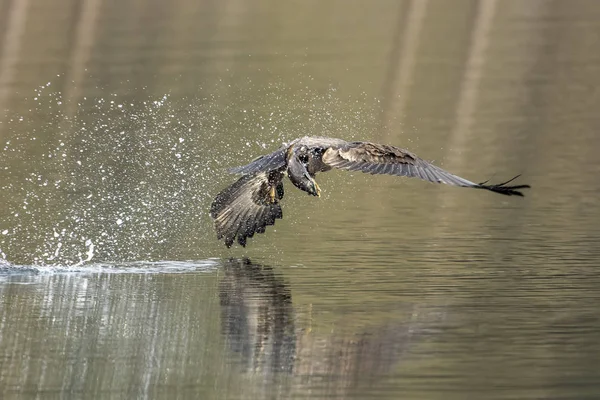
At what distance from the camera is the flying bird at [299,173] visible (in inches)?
412

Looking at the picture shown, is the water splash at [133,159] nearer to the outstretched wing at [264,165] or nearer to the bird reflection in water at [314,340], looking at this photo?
the outstretched wing at [264,165]

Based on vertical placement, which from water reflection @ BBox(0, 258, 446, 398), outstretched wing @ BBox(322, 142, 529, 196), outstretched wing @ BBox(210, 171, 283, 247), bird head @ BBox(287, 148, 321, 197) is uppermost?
outstretched wing @ BBox(322, 142, 529, 196)

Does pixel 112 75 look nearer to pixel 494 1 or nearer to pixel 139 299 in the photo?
pixel 494 1

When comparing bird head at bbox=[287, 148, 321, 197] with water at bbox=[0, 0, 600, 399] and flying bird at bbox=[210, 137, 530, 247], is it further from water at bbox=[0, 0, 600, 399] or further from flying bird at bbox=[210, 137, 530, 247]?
water at bbox=[0, 0, 600, 399]

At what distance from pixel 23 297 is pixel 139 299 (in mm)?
961

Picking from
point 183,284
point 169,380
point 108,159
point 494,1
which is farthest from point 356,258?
point 494,1

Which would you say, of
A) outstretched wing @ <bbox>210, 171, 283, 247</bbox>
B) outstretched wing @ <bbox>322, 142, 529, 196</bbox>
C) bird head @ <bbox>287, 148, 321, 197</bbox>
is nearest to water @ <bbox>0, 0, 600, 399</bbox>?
outstretched wing @ <bbox>210, 171, 283, 247</bbox>

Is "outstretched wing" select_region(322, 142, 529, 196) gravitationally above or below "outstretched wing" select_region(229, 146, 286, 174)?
above

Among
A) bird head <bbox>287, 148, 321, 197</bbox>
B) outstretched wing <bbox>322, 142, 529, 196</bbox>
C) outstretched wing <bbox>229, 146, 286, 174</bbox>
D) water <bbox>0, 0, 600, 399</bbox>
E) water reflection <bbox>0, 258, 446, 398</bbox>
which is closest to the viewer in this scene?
water reflection <bbox>0, 258, 446, 398</bbox>

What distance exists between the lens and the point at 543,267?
11664 mm

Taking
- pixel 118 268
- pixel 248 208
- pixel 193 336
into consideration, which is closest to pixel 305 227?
pixel 248 208

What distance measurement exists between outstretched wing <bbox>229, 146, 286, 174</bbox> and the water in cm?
96

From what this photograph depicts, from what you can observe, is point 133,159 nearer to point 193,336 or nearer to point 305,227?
point 305,227

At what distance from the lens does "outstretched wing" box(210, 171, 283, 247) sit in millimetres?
12852
